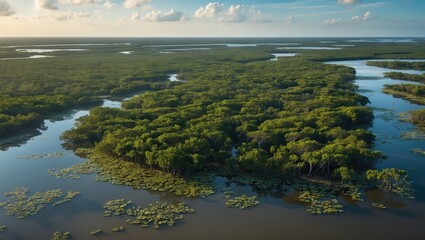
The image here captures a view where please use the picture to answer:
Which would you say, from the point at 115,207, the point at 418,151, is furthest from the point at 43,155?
the point at 418,151

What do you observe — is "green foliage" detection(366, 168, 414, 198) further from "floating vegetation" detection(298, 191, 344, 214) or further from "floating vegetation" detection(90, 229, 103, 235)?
"floating vegetation" detection(90, 229, 103, 235)

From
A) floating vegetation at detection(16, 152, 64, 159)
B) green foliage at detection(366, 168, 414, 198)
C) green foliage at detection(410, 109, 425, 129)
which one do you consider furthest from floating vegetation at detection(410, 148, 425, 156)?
floating vegetation at detection(16, 152, 64, 159)

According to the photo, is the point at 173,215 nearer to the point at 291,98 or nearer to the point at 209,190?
the point at 209,190

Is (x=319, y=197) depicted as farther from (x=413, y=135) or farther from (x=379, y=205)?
(x=413, y=135)

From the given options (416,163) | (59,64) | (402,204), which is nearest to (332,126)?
(416,163)

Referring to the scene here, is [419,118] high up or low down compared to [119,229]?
up

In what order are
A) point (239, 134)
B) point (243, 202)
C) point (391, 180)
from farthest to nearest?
point (239, 134) < point (391, 180) < point (243, 202)

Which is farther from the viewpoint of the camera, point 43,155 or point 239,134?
point 239,134
